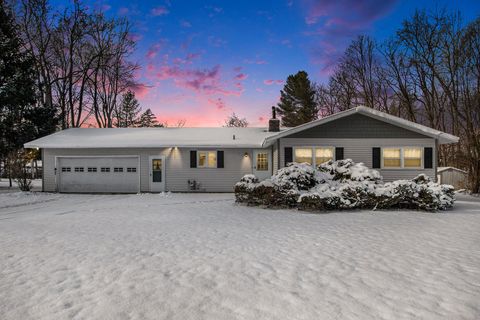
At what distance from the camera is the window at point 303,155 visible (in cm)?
1397

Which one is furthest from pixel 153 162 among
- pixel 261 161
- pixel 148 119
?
pixel 148 119

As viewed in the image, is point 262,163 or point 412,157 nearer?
point 412,157

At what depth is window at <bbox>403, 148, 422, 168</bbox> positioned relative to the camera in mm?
13695

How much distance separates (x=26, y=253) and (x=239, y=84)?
2057 centimetres

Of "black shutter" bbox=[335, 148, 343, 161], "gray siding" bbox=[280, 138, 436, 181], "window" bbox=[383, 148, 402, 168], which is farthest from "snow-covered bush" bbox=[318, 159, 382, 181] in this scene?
"window" bbox=[383, 148, 402, 168]

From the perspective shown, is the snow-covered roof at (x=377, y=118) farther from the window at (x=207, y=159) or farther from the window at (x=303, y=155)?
the window at (x=207, y=159)

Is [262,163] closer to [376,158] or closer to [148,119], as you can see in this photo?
[376,158]

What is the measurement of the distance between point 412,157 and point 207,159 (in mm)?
10577

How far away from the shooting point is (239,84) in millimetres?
23594

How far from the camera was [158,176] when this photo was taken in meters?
16.0

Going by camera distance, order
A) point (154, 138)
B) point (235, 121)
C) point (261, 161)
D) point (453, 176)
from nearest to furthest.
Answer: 1. point (261, 161)
2. point (154, 138)
3. point (453, 176)
4. point (235, 121)

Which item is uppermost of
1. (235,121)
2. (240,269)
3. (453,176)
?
(235,121)

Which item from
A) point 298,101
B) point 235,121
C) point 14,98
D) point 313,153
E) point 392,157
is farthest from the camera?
point 235,121

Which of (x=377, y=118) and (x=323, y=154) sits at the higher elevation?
(x=377, y=118)
